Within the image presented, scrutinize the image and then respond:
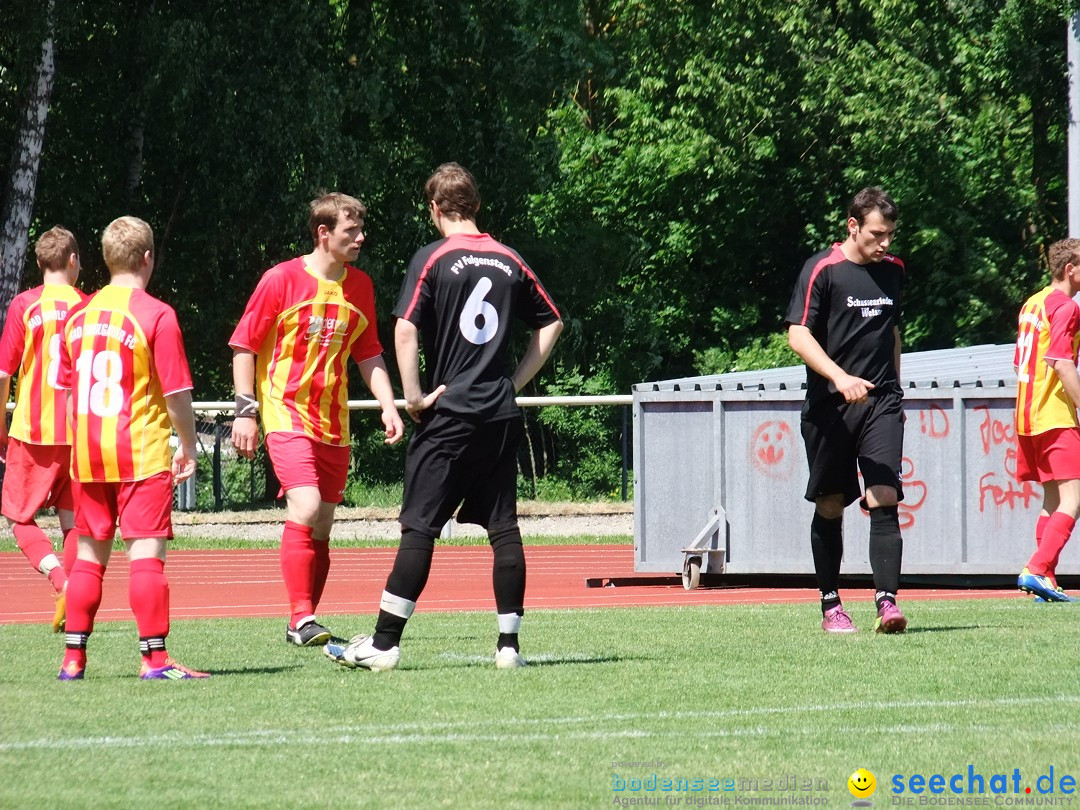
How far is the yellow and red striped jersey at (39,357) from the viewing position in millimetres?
8328

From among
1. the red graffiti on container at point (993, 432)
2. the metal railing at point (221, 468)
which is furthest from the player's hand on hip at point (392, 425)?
the metal railing at point (221, 468)

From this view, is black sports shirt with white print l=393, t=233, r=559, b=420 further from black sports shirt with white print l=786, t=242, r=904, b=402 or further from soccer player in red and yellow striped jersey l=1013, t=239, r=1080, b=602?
soccer player in red and yellow striped jersey l=1013, t=239, r=1080, b=602

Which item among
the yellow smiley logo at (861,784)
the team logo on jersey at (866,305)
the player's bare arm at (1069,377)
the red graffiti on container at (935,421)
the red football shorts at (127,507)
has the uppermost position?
the team logo on jersey at (866,305)

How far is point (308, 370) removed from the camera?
25.0 feet

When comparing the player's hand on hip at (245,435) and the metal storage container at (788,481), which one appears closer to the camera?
the player's hand on hip at (245,435)

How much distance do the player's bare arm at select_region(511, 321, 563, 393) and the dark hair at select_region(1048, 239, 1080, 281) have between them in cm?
436

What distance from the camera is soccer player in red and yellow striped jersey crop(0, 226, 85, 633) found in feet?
27.5

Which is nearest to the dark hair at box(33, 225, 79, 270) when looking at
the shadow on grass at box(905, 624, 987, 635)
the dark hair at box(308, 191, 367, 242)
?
the dark hair at box(308, 191, 367, 242)

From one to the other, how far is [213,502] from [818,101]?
16048 mm

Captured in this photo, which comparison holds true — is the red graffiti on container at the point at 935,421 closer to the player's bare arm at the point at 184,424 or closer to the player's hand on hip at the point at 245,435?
the player's hand on hip at the point at 245,435

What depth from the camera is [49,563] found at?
9.15 meters

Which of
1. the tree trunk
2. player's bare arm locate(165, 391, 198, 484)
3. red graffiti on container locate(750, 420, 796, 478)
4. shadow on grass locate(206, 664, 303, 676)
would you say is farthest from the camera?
the tree trunk

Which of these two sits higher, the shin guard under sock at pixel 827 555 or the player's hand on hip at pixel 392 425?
the player's hand on hip at pixel 392 425

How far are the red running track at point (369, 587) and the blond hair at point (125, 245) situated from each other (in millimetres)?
4229
